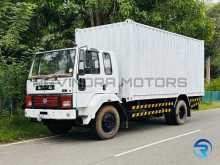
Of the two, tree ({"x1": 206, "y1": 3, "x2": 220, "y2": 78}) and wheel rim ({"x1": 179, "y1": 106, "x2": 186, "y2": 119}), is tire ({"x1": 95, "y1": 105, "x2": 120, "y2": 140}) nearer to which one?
wheel rim ({"x1": 179, "y1": 106, "x2": 186, "y2": 119})

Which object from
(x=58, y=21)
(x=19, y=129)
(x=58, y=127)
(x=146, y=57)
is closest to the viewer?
(x=19, y=129)

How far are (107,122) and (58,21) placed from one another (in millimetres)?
7865

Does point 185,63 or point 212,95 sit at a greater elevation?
point 185,63

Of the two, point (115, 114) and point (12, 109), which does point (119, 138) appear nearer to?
point (115, 114)

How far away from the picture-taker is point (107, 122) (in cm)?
1116

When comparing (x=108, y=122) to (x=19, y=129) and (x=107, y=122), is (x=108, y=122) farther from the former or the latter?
(x=19, y=129)

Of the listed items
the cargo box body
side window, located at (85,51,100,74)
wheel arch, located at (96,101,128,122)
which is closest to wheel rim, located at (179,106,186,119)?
the cargo box body

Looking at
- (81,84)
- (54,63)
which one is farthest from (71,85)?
(54,63)

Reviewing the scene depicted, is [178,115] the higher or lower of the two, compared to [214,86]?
lower

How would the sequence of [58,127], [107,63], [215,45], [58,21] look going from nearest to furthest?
[107,63] → [58,127] → [58,21] → [215,45]

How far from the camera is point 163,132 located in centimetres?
1250

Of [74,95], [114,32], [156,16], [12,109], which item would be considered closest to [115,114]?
[74,95]

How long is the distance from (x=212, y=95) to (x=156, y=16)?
18365 millimetres

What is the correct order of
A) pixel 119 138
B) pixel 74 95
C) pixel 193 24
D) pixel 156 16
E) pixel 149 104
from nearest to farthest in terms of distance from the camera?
pixel 74 95, pixel 119 138, pixel 149 104, pixel 156 16, pixel 193 24
